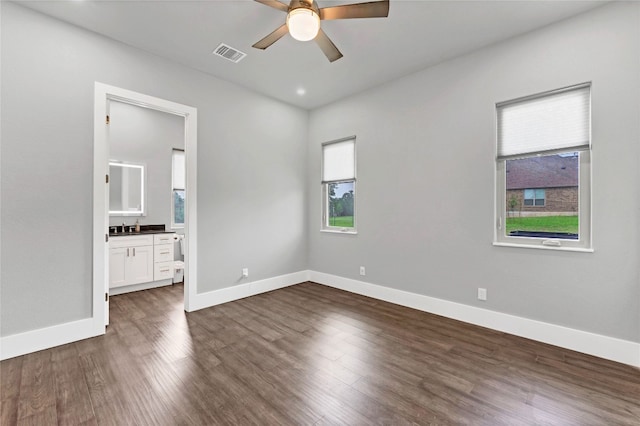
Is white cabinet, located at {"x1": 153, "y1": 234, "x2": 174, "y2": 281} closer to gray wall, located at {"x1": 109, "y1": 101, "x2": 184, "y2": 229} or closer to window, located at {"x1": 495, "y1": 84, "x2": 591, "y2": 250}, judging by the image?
gray wall, located at {"x1": 109, "y1": 101, "x2": 184, "y2": 229}

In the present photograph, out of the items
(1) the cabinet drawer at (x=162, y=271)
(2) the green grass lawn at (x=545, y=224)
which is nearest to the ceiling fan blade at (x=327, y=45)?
(2) the green grass lawn at (x=545, y=224)

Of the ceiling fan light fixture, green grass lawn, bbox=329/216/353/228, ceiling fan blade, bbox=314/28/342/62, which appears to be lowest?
green grass lawn, bbox=329/216/353/228

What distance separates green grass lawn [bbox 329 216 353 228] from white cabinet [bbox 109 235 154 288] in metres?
3.13

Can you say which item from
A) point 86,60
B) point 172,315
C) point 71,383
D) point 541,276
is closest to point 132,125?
point 86,60

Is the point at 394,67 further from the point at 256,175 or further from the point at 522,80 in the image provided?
the point at 256,175

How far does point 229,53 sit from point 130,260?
3.55 m

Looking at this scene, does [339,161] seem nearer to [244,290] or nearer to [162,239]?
[244,290]

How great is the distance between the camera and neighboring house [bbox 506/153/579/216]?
272 cm

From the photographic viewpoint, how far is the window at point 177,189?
5605 mm

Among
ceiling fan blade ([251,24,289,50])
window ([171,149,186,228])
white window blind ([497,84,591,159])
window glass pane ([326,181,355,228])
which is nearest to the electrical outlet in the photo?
white window blind ([497,84,591,159])

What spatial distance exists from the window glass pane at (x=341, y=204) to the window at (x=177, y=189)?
3.11 m

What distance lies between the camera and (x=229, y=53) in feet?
10.8

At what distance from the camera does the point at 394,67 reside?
3.58 metres

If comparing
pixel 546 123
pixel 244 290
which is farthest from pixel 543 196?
pixel 244 290
